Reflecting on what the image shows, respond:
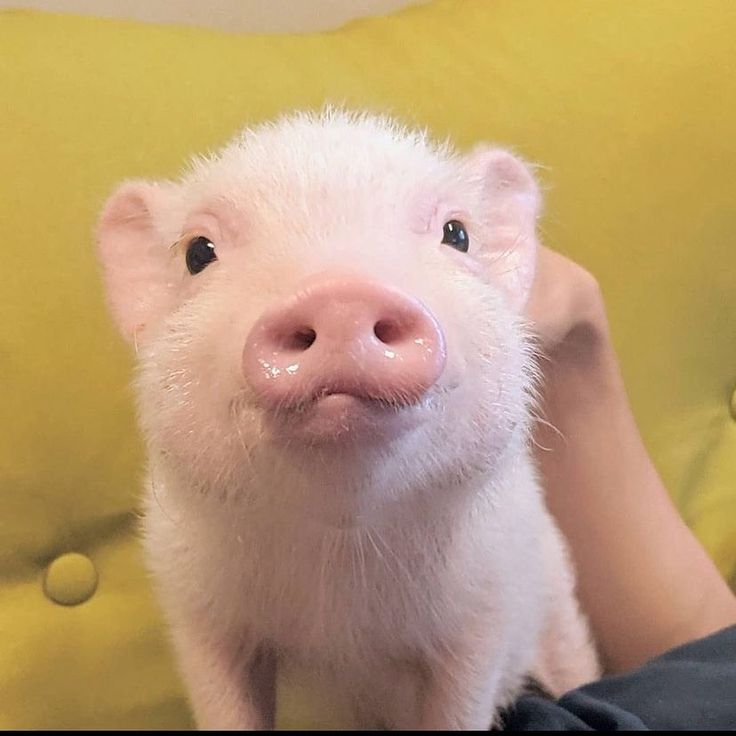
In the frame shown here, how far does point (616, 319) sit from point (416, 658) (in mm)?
419

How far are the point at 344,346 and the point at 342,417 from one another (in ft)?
0.09

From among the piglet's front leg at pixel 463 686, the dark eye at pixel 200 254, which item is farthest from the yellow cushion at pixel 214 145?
the dark eye at pixel 200 254

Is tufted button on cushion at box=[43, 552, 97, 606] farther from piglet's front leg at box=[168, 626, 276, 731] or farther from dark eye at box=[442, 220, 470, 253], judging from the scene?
dark eye at box=[442, 220, 470, 253]

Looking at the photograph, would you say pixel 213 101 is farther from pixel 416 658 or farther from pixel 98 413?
pixel 416 658

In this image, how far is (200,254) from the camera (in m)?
0.52

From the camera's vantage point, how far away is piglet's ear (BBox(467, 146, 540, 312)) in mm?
618

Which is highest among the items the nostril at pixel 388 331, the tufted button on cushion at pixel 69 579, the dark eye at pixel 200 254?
the nostril at pixel 388 331

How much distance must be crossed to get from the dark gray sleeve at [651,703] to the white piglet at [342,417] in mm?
44

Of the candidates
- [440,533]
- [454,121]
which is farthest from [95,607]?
[454,121]

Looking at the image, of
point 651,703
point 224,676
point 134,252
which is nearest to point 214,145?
point 134,252

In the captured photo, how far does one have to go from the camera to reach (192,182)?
0.58 metres

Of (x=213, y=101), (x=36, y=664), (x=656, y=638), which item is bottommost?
(x=36, y=664)

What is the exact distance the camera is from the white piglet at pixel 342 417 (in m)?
0.38

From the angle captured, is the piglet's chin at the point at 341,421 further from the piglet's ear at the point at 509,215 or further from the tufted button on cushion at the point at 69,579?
the tufted button on cushion at the point at 69,579
